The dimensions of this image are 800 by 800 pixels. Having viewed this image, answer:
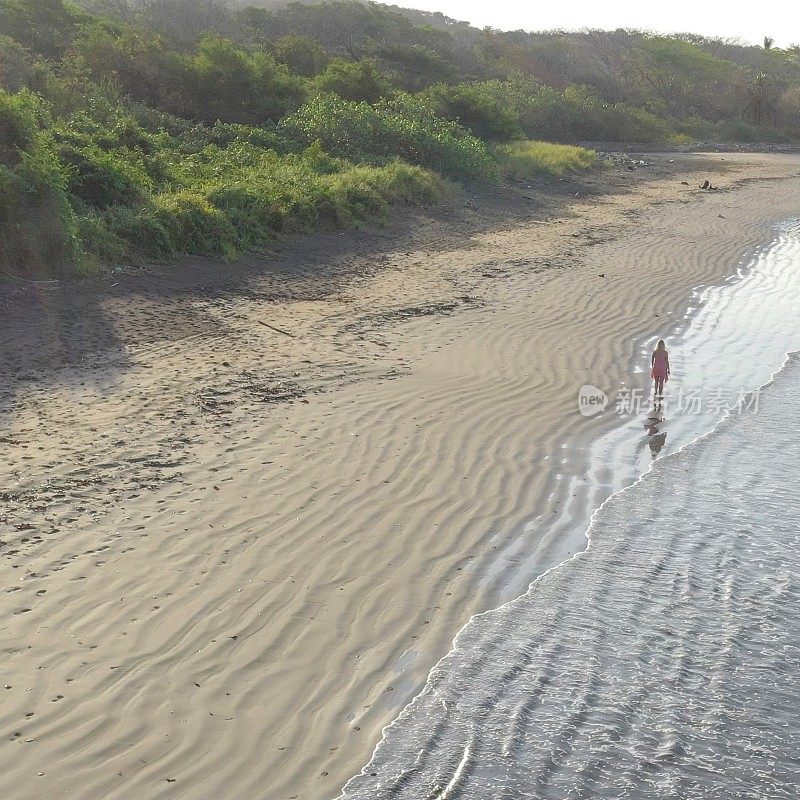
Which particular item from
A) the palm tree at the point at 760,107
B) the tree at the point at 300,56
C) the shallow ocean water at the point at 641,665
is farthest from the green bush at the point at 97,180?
the palm tree at the point at 760,107

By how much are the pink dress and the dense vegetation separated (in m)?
7.22

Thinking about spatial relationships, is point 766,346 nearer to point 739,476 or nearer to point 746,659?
point 739,476

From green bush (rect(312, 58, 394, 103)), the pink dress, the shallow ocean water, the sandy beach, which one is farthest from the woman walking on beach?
green bush (rect(312, 58, 394, 103))

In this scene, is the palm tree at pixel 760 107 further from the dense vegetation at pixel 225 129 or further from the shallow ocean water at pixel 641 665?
the shallow ocean water at pixel 641 665

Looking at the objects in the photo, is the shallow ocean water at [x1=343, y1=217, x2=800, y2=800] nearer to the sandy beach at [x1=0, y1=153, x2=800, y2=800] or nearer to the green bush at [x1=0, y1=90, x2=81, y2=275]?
the sandy beach at [x1=0, y1=153, x2=800, y2=800]

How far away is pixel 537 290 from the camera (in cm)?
1464

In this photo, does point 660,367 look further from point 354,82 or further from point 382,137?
point 354,82

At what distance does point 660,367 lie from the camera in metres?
10.0

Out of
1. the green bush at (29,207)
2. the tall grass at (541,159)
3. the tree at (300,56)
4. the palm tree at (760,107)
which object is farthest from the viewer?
the palm tree at (760,107)

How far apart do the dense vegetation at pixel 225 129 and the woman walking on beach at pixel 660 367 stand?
722cm

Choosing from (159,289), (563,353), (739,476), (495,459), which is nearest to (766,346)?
(563,353)

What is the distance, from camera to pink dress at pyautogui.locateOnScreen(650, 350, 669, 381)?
9938 millimetres

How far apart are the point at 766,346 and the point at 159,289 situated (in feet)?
28.1

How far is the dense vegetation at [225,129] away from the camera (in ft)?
42.5
